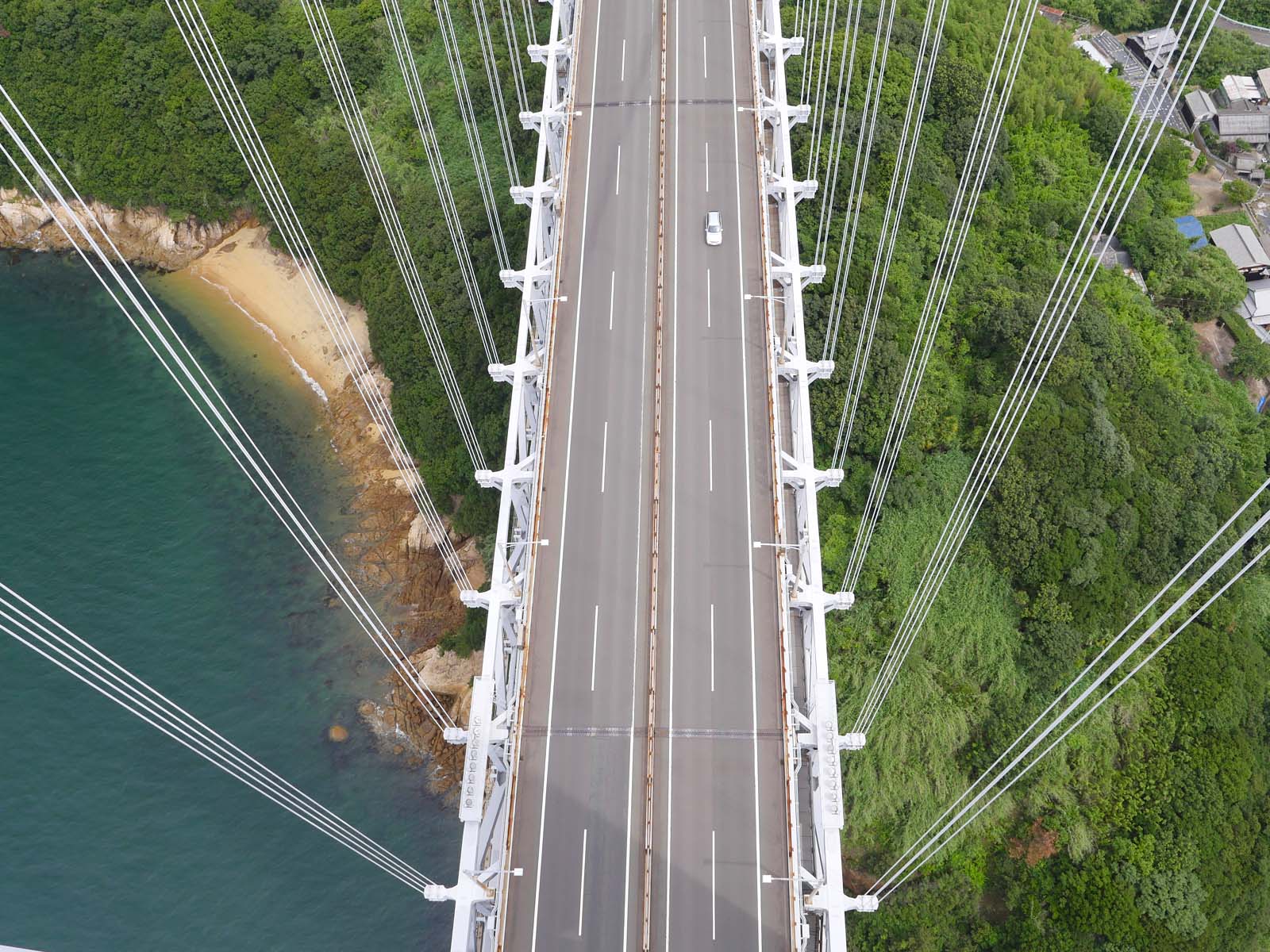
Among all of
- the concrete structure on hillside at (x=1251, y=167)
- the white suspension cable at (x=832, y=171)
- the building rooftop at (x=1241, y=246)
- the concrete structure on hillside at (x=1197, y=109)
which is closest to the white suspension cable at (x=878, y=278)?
the white suspension cable at (x=832, y=171)

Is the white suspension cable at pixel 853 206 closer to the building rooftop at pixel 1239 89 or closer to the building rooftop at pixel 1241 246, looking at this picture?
the building rooftop at pixel 1241 246

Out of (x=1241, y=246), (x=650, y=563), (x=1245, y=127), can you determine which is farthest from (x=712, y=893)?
(x=1245, y=127)

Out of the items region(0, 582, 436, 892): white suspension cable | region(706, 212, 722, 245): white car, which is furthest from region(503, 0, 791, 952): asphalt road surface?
region(0, 582, 436, 892): white suspension cable

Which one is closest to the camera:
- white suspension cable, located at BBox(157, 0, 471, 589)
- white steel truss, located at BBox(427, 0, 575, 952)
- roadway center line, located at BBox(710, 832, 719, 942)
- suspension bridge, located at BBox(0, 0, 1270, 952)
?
roadway center line, located at BBox(710, 832, 719, 942)

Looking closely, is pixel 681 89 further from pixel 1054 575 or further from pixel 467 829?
pixel 467 829

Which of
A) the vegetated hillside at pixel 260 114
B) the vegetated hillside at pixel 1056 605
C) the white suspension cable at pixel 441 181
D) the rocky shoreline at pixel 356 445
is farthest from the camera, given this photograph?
the vegetated hillside at pixel 260 114

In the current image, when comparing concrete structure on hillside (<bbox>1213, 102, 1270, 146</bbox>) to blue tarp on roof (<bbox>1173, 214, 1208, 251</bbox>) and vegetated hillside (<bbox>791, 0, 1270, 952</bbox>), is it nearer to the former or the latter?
blue tarp on roof (<bbox>1173, 214, 1208, 251</bbox>)

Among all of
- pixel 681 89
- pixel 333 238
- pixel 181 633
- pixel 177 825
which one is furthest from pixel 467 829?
pixel 333 238
